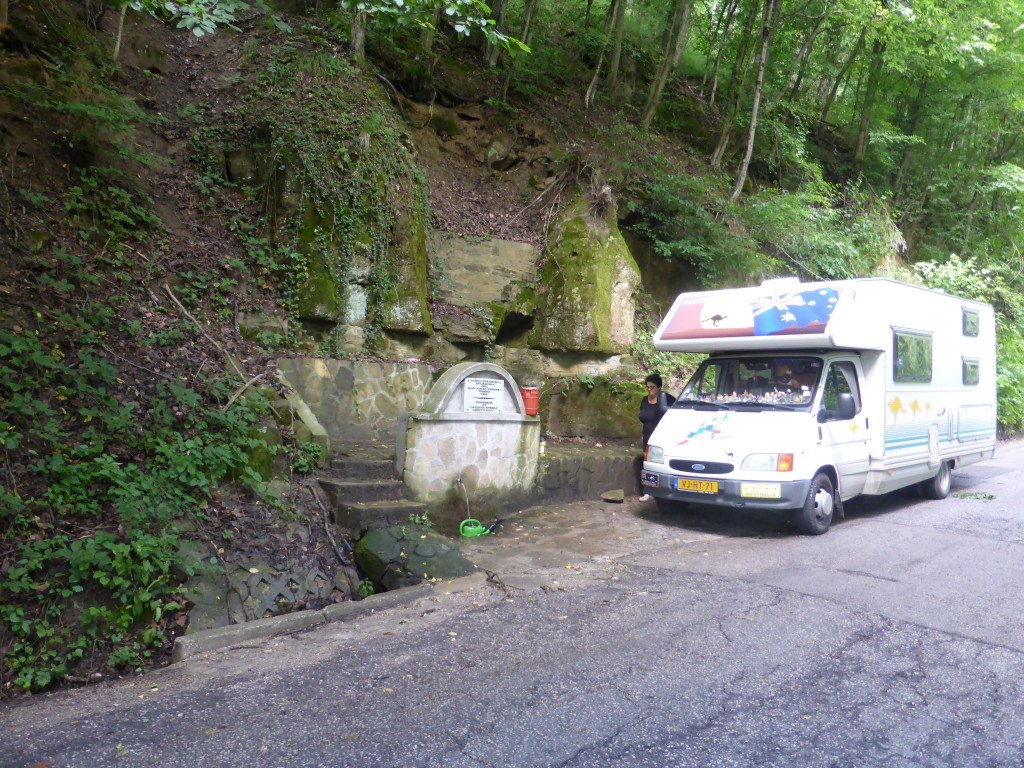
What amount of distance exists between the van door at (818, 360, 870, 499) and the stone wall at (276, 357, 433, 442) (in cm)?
506

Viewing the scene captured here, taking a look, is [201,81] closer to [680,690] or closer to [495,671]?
[495,671]

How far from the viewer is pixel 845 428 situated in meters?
8.60

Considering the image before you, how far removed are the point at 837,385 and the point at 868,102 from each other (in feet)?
54.7

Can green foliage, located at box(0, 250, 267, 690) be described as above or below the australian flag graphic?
below

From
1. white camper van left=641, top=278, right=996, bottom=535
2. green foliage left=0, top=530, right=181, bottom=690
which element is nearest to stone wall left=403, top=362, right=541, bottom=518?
white camper van left=641, top=278, right=996, bottom=535

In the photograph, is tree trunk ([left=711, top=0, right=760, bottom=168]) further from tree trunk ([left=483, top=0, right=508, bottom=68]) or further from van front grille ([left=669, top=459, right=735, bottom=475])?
van front grille ([left=669, top=459, right=735, bottom=475])

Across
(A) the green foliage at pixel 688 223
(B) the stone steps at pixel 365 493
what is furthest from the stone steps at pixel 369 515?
(A) the green foliage at pixel 688 223

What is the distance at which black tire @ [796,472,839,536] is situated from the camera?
26.2 ft

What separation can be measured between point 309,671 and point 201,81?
Result: 35.1ft

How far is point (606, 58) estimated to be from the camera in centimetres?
1873

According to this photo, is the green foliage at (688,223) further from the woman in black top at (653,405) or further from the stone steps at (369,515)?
the stone steps at (369,515)

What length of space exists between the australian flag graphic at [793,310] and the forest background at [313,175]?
4.20 m

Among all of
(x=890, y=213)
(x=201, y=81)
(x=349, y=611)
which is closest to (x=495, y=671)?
(x=349, y=611)

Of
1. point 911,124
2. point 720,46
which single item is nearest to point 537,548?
point 720,46
